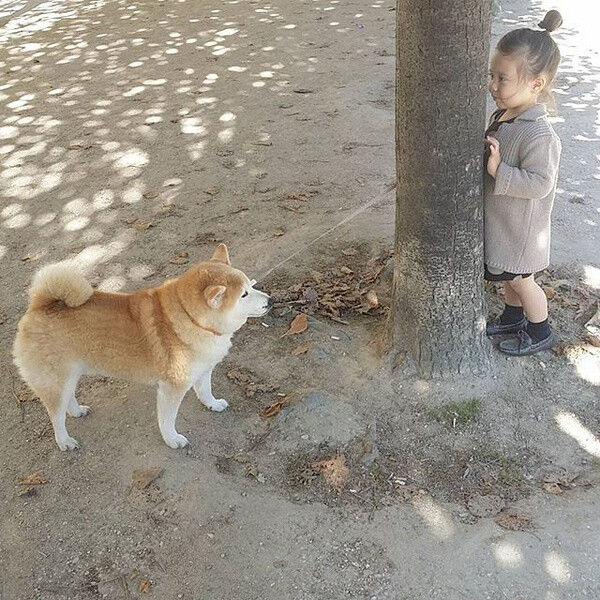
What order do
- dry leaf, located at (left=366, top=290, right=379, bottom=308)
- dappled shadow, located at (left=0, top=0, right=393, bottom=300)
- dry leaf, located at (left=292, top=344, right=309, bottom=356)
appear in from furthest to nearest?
dappled shadow, located at (left=0, top=0, right=393, bottom=300) < dry leaf, located at (left=366, top=290, right=379, bottom=308) < dry leaf, located at (left=292, top=344, right=309, bottom=356)

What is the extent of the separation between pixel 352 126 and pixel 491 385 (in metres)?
4.56

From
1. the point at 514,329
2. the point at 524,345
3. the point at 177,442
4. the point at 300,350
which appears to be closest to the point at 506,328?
the point at 514,329

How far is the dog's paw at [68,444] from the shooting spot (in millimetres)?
3611

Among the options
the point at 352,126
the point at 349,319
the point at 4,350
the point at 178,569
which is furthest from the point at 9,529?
the point at 352,126

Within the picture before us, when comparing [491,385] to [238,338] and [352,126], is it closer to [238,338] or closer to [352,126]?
[238,338]

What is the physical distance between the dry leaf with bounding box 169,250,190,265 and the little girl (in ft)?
8.38

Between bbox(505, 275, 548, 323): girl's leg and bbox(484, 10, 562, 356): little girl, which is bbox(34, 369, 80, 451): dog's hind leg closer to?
bbox(484, 10, 562, 356): little girl

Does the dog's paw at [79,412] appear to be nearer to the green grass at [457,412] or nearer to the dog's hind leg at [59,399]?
the dog's hind leg at [59,399]

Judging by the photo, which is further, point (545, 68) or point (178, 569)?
point (545, 68)

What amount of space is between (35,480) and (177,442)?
76 cm

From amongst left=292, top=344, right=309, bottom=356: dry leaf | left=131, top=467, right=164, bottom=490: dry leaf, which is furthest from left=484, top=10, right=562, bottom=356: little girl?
left=131, top=467, right=164, bottom=490: dry leaf

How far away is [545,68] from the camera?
322 centimetres

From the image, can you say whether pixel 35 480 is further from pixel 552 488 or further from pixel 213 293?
pixel 552 488

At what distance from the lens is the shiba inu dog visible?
332cm
